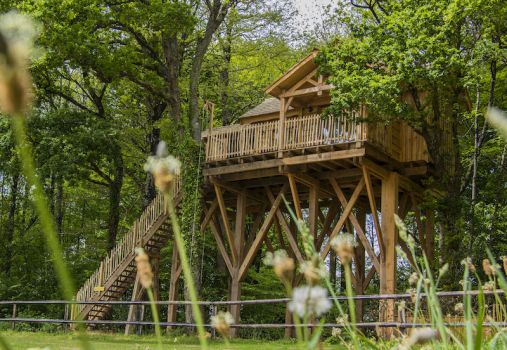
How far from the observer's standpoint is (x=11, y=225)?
32.1 meters

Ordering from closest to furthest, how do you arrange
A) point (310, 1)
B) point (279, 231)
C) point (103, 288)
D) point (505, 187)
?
point (505, 187) → point (103, 288) → point (279, 231) → point (310, 1)

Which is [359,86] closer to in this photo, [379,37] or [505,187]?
[379,37]

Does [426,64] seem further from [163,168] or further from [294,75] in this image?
[163,168]

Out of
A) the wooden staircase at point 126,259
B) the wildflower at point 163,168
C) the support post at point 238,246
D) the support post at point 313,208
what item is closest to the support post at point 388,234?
the support post at point 313,208

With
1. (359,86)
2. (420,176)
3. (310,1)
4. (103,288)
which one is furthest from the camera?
(310,1)

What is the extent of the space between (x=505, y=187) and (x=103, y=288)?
12.7m

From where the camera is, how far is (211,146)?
2097cm

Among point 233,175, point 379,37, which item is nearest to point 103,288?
point 233,175

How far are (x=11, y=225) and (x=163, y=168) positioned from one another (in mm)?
33375

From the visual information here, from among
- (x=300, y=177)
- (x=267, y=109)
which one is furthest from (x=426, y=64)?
(x=267, y=109)

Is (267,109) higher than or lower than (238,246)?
higher

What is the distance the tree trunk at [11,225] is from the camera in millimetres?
30406

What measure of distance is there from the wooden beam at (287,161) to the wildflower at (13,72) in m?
16.8

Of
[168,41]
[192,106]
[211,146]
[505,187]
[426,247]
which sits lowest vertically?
[426,247]
